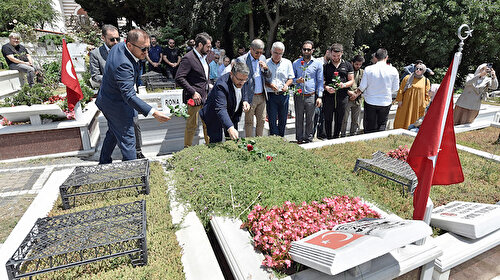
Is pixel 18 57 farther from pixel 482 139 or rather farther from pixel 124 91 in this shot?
pixel 482 139

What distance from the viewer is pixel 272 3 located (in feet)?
51.2

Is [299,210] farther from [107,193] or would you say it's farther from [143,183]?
[107,193]

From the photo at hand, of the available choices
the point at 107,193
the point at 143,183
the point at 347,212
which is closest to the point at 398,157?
the point at 347,212

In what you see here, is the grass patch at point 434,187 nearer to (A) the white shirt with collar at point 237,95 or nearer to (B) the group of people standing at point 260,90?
(B) the group of people standing at point 260,90

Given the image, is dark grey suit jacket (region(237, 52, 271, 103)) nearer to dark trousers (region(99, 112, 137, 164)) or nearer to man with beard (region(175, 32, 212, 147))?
man with beard (region(175, 32, 212, 147))

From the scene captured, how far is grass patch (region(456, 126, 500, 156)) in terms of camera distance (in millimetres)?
5658

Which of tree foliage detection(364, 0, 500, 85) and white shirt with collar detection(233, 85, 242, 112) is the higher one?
tree foliage detection(364, 0, 500, 85)

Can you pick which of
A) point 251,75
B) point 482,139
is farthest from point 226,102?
point 482,139

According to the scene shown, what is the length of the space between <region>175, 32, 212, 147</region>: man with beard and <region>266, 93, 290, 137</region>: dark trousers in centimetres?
134

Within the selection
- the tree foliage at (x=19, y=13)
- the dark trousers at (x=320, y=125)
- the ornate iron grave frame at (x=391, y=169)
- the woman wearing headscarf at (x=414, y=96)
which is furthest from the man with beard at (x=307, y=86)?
the tree foliage at (x=19, y=13)

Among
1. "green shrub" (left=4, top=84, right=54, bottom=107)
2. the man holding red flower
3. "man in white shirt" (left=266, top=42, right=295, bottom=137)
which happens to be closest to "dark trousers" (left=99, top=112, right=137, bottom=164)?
"green shrub" (left=4, top=84, right=54, bottom=107)

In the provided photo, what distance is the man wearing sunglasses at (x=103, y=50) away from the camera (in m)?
5.26

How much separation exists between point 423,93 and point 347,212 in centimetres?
521

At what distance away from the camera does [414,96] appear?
6.67m
